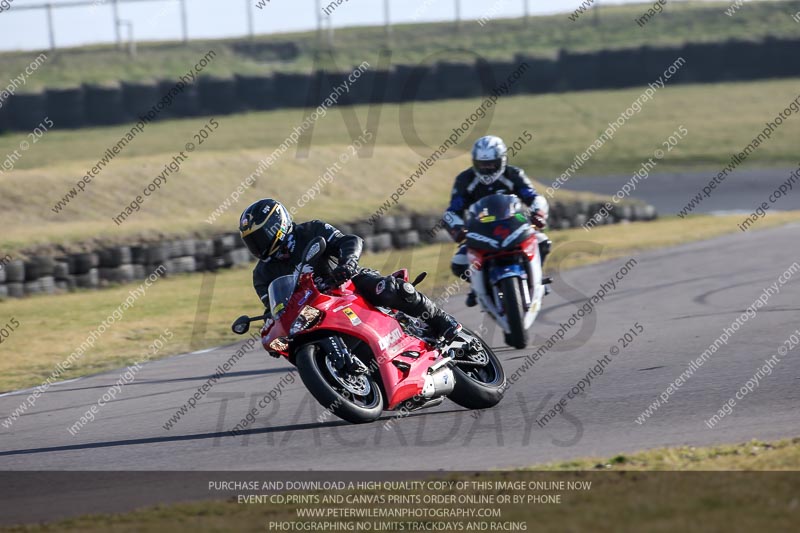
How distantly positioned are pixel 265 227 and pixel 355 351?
100 cm

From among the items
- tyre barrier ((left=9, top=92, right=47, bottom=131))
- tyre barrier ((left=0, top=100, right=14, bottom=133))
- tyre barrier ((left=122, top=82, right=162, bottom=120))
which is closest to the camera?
tyre barrier ((left=0, top=100, right=14, bottom=133))

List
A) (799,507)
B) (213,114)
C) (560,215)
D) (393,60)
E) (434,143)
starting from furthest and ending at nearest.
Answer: (393,60) → (213,114) → (434,143) → (560,215) → (799,507)

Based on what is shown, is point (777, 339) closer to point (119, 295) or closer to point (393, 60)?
point (119, 295)

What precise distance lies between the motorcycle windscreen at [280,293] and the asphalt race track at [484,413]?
2.72 feet

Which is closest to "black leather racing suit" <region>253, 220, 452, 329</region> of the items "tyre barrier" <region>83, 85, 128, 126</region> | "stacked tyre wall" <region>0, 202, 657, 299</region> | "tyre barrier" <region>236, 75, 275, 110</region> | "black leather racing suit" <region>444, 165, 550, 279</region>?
"black leather racing suit" <region>444, 165, 550, 279</region>

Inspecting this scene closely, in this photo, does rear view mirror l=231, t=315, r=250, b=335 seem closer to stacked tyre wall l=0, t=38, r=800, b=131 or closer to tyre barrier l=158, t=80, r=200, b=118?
tyre barrier l=158, t=80, r=200, b=118

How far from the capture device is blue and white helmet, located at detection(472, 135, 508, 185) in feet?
35.5

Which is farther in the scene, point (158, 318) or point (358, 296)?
point (158, 318)

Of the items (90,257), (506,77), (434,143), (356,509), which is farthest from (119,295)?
(506,77)

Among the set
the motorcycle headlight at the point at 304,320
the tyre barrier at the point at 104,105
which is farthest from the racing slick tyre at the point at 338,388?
the tyre barrier at the point at 104,105

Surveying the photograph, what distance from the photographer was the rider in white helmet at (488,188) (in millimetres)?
10734

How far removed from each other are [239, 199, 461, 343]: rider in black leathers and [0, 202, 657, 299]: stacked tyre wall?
8.48m

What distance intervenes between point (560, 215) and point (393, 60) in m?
18.2

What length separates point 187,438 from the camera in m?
7.46
